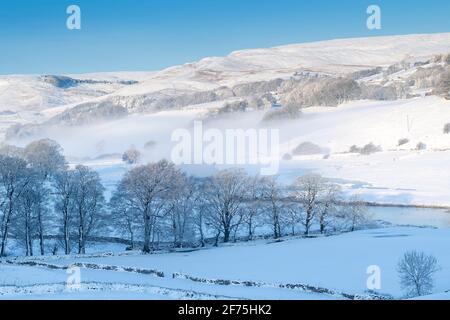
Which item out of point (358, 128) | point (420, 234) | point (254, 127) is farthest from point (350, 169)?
point (254, 127)

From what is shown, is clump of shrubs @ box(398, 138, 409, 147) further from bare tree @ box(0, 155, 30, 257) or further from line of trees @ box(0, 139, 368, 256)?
bare tree @ box(0, 155, 30, 257)

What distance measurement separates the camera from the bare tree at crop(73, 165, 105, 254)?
162 ft

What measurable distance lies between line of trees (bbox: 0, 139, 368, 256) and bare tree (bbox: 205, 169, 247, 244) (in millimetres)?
101

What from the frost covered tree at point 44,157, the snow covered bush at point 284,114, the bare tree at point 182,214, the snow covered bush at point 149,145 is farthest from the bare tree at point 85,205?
the snow covered bush at point 284,114

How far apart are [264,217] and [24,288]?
35369mm

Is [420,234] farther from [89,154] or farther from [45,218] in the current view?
[89,154]

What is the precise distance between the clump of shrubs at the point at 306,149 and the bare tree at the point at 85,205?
252 ft

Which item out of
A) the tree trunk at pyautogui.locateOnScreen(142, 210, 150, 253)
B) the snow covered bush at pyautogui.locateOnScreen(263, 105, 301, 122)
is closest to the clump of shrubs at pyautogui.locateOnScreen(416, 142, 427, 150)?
the snow covered bush at pyautogui.locateOnScreen(263, 105, 301, 122)

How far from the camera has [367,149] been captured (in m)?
118

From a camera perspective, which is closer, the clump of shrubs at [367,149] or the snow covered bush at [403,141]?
the clump of shrubs at [367,149]

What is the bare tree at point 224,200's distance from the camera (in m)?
54.3

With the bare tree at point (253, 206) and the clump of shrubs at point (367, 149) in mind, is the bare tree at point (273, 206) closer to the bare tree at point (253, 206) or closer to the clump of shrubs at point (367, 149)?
the bare tree at point (253, 206)

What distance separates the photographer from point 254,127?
176 meters
